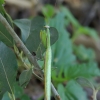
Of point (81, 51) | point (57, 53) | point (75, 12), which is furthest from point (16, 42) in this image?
point (75, 12)

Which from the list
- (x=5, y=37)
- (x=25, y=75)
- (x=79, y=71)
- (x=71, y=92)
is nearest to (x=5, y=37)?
(x=5, y=37)

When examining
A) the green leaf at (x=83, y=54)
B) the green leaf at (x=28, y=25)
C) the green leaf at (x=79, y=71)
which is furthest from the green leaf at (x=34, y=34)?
the green leaf at (x=83, y=54)

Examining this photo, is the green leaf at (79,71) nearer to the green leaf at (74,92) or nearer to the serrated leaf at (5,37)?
the green leaf at (74,92)

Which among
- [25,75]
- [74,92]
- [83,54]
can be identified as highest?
[25,75]

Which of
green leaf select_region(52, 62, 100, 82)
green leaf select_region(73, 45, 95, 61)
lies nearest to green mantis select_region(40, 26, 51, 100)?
green leaf select_region(52, 62, 100, 82)

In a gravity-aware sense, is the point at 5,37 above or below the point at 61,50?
above

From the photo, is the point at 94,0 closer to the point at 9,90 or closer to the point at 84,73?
the point at 84,73

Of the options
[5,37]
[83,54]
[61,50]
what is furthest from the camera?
[83,54]

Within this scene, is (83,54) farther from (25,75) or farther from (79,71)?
(25,75)
